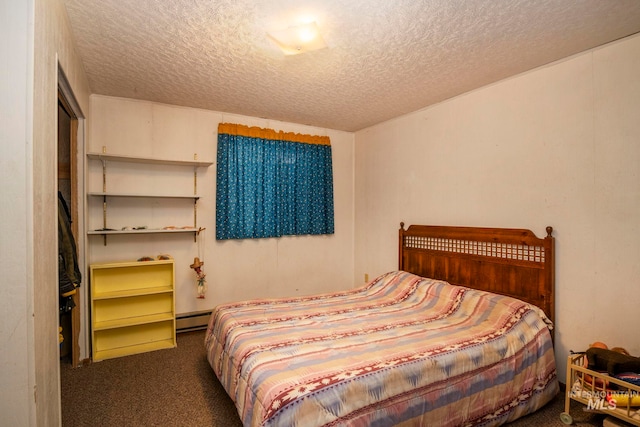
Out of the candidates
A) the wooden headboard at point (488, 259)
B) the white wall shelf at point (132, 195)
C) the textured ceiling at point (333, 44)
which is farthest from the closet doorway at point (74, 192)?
the wooden headboard at point (488, 259)

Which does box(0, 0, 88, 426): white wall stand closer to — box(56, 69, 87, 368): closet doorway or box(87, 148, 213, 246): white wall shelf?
box(56, 69, 87, 368): closet doorway

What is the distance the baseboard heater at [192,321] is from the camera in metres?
3.52

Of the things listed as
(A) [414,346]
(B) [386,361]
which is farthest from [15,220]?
(A) [414,346]

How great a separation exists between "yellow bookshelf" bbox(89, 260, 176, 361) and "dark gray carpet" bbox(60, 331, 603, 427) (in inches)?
8.2

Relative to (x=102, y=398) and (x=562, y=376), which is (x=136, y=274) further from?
(x=562, y=376)

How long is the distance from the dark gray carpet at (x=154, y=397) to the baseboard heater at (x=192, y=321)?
0.53m

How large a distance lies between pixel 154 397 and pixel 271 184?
2.44 m

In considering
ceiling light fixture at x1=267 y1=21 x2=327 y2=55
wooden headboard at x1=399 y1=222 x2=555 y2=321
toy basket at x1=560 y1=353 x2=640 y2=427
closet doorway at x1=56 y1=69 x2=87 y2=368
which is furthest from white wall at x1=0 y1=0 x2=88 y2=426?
wooden headboard at x1=399 y1=222 x2=555 y2=321

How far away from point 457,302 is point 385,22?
220 centimetres

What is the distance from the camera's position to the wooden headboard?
246 cm

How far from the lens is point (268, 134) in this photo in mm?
3943

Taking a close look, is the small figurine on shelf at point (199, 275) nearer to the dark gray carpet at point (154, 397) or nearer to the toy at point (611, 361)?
the dark gray carpet at point (154, 397)

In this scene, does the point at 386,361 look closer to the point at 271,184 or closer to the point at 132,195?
the point at 271,184

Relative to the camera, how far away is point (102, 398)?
7.57 ft
